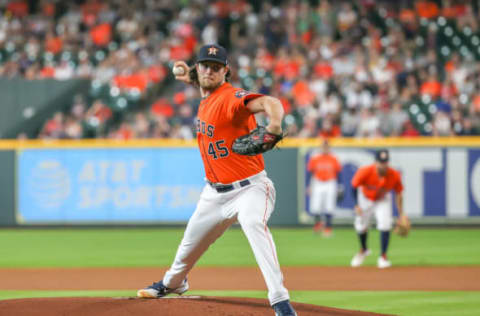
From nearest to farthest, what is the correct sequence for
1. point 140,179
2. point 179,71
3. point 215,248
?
point 179,71
point 215,248
point 140,179

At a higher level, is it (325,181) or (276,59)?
(276,59)

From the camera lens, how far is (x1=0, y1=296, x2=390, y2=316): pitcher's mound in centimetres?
594

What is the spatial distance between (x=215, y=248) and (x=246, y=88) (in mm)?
6060

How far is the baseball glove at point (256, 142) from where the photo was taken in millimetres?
5375

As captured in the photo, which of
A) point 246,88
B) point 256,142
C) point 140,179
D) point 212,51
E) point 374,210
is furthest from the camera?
point 246,88

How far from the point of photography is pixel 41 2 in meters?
24.0

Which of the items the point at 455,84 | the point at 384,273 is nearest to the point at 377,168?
the point at 384,273

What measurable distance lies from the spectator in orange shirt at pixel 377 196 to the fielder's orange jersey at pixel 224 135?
5542mm

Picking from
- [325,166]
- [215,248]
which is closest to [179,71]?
[215,248]

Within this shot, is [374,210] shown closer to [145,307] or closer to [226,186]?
[226,186]

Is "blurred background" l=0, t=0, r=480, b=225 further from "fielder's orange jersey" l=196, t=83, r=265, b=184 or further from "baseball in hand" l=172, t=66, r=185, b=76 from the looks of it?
"fielder's orange jersey" l=196, t=83, r=265, b=184

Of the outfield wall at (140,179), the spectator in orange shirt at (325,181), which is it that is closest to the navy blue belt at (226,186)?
the spectator in orange shirt at (325,181)

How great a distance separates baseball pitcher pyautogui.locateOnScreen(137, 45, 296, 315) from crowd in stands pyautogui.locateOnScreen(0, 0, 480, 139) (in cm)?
1178

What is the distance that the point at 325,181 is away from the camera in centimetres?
1625
